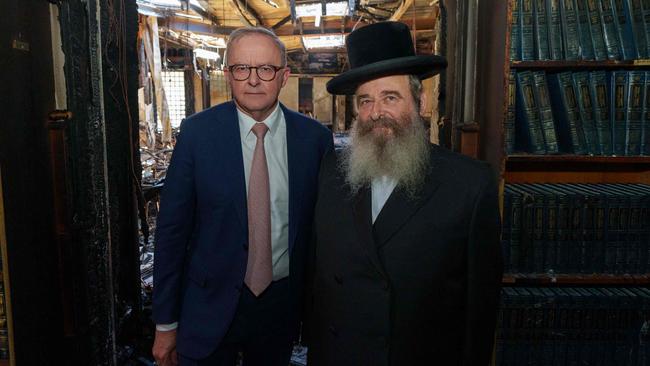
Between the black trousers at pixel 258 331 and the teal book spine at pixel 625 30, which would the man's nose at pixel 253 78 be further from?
the teal book spine at pixel 625 30

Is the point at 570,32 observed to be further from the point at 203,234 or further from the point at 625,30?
the point at 203,234

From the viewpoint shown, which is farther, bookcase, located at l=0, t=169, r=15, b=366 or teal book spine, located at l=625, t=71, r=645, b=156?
teal book spine, located at l=625, t=71, r=645, b=156

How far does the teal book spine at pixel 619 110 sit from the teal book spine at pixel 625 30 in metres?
0.09

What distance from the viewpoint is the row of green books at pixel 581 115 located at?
2.07 meters

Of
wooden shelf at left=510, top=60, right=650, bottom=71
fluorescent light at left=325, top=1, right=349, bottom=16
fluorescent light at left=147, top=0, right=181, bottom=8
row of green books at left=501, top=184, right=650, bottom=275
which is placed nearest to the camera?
wooden shelf at left=510, top=60, right=650, bottom=71

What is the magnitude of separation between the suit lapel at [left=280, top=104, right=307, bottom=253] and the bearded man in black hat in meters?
0.12

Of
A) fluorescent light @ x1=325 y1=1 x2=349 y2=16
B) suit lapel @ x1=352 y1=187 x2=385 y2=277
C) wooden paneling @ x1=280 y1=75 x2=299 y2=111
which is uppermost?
fluorescent light @ x1=325 y1=1 x2=349 y2=16

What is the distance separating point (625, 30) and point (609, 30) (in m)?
0.08

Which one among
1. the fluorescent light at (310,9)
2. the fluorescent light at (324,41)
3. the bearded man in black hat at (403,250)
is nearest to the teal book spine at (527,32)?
the bearded man in black hat at (403,250)

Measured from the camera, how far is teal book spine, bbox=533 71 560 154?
82.4 inches

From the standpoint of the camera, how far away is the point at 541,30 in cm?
208

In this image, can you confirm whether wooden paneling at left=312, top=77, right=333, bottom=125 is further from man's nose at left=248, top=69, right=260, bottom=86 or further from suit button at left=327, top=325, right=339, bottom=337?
suit button at left=327, top=325, right=339, bottom=337

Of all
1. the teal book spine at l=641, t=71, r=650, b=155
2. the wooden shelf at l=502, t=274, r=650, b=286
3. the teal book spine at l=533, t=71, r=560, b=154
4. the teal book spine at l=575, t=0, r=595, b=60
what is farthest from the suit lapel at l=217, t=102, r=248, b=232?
the teal book spine at l=641, t=71, r=650, b=155

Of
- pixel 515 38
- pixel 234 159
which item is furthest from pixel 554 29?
pixel 234 159
